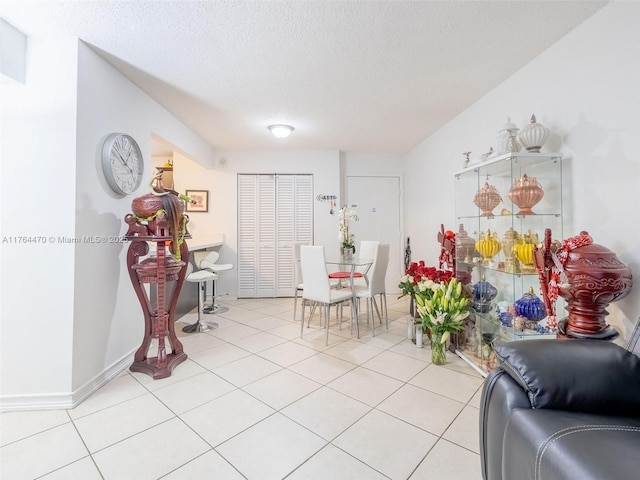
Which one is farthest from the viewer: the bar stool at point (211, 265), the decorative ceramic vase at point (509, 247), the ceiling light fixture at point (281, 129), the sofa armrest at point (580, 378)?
the bar stool at point (211, 265)

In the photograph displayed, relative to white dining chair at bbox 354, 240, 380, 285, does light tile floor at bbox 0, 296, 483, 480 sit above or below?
below

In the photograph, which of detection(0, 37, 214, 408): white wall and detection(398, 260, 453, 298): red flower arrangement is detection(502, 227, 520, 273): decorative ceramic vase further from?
detection(0, 37, 214, 408): white wall

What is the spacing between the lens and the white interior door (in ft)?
16.6

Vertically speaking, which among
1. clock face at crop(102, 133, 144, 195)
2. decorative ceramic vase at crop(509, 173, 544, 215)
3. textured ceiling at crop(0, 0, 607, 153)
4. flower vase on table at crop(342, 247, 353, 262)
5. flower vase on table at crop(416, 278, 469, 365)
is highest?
textured ceiling at crop(0, 0, 607, 153)

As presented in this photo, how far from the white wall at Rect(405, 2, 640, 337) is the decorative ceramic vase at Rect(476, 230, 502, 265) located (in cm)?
43

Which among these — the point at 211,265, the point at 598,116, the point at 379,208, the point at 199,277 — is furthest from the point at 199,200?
the point at 598,116

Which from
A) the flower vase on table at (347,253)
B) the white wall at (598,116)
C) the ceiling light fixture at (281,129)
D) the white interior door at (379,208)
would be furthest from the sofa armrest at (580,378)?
the white interior door at (379,208)

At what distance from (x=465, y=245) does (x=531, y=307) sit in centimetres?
85

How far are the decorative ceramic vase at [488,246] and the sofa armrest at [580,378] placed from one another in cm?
123

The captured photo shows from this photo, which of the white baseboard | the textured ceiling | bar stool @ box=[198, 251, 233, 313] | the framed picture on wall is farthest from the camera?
the framed picture on wall

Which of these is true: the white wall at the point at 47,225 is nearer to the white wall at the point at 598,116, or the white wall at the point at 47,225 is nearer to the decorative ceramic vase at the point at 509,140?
the decorative ceramic vase at the point at 509,140

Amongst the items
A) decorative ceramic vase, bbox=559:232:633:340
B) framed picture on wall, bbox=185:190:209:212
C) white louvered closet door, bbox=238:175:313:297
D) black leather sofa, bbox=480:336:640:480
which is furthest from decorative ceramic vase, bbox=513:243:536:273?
framed picture on wall, bbox=185:190:209:212

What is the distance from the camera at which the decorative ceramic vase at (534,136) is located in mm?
1936

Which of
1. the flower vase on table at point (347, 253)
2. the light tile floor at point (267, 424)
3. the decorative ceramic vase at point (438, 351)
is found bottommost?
the light tile floor at point (267, 424)
